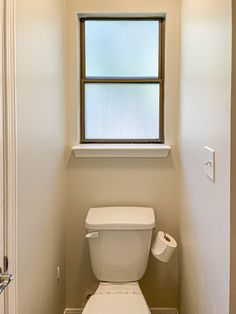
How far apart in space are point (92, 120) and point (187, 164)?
765mm

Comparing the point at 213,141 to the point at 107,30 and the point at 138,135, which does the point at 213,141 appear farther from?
the point at 107,30

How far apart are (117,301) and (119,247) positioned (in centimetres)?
32

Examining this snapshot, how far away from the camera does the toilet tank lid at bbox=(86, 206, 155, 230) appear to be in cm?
217

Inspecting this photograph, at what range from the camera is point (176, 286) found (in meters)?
2.50

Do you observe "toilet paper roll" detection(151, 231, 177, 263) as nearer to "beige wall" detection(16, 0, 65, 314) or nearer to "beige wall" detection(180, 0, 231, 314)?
"beige wall" detection(180, 0, 231, 314)

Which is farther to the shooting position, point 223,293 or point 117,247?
point 117,247

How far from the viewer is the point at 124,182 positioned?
8.00 ft

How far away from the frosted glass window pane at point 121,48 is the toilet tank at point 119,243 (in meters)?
0.93

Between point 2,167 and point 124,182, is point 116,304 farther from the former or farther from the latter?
point 2,167

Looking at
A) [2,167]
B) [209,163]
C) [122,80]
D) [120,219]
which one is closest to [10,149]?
[2,167]

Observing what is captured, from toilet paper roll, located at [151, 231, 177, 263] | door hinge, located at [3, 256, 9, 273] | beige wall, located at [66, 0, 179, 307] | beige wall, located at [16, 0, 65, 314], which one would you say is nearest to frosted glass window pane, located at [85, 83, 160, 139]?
beige wall, located at [66, 0, 179, 307]

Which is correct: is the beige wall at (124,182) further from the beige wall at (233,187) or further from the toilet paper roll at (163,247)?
the beige wall at (233,187)

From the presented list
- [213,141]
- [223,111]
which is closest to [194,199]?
[213,141]

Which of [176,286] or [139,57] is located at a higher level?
[139,57]
